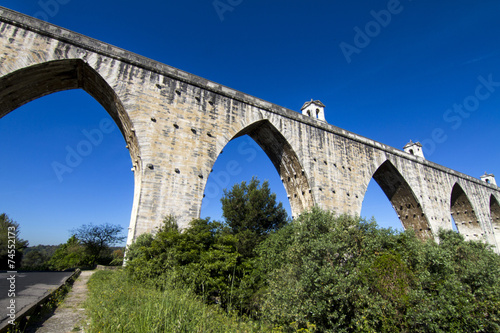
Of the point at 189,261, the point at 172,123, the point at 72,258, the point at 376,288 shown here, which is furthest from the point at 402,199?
the point at 72,258

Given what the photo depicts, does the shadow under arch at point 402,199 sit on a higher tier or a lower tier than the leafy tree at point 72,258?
higher

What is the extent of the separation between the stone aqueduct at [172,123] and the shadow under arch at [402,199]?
8.25 feet

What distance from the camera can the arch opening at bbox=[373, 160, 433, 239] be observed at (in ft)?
61.4

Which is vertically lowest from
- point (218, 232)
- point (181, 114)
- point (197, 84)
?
point (218, 232)

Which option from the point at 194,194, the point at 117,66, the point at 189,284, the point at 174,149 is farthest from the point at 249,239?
the point at 117,66

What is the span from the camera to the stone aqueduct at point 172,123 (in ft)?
30.6

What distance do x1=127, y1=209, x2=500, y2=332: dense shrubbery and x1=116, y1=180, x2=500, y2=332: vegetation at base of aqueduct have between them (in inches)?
1.0

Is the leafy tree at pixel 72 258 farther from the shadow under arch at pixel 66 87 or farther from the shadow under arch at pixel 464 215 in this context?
the shadow under arch at pixel 464 215

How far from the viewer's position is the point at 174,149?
10656 millimetres

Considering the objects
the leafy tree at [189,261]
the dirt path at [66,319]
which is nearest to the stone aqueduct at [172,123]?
the leafy tree at [189,261]

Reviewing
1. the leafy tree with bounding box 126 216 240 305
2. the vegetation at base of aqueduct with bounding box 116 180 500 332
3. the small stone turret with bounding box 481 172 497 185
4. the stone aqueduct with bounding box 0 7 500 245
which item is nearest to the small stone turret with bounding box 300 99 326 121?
the stone aqueduct with bounding box 0 7 500 245

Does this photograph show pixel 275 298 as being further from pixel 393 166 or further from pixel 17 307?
pixel 393 166

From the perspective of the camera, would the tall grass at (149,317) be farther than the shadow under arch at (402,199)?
No

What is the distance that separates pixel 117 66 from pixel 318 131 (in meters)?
10.9
